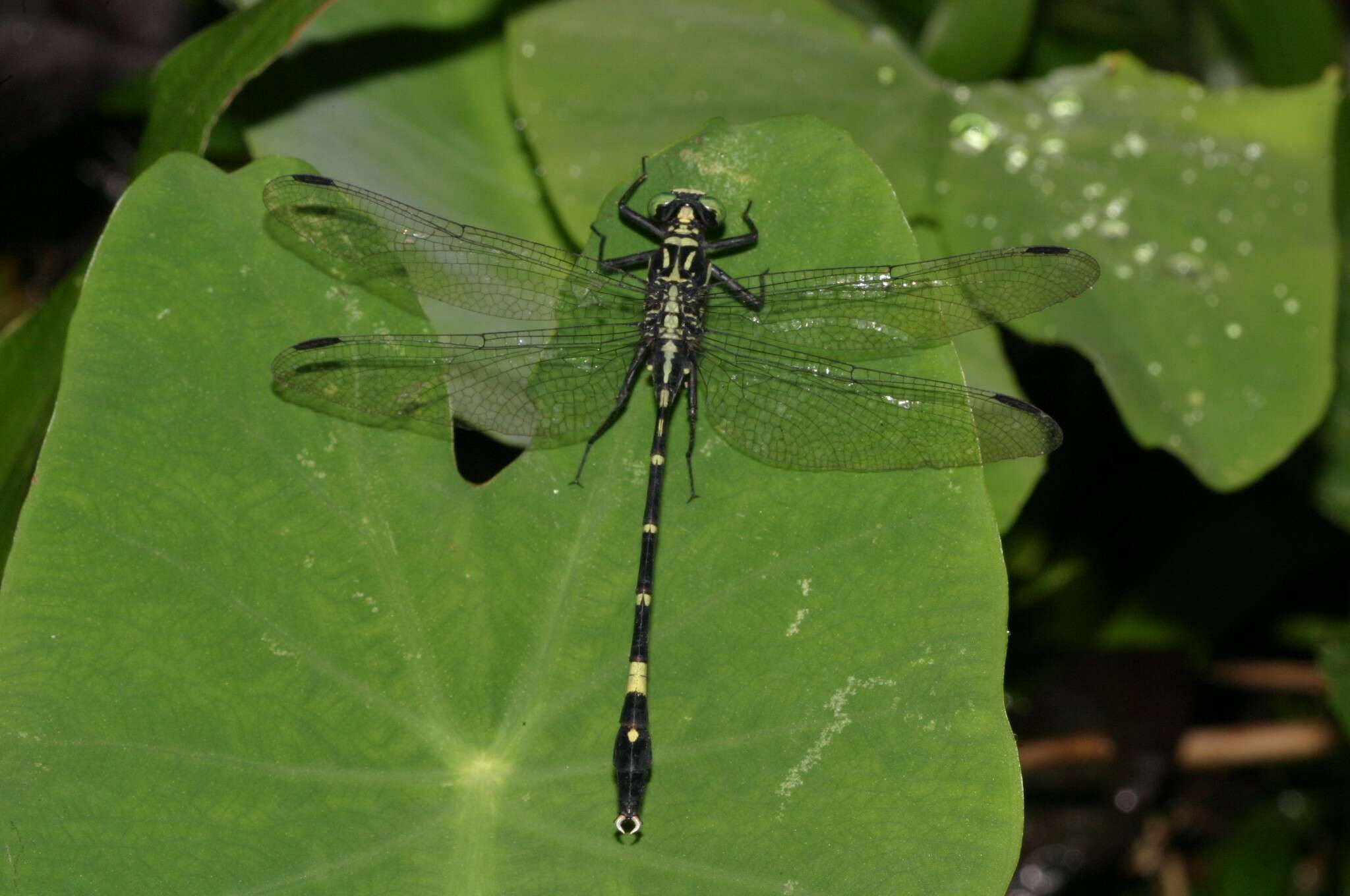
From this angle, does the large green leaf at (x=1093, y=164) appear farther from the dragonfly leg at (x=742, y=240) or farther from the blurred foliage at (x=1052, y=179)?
the dragonfly leg at (x=742, y=240)

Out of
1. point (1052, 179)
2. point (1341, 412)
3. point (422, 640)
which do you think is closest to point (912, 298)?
point (1052, 179)

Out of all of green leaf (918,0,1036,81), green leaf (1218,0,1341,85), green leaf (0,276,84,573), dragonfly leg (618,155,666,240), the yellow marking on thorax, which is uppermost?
green leaf (1218,0,1341,85)

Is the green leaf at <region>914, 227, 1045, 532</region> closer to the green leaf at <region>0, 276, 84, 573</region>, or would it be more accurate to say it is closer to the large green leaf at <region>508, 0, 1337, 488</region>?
the large green leaf at <region>508, 0, 1337, 488</region>

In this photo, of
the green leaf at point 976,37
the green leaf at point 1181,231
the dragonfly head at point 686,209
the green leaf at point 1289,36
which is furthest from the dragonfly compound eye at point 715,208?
the green leaf at point 1289,36

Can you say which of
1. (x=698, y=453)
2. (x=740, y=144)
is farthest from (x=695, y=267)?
(x=698, y=453)

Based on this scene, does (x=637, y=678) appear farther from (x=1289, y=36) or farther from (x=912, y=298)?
(x=1289, y=36)

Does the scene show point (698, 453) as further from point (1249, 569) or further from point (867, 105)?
point (1249, 569)

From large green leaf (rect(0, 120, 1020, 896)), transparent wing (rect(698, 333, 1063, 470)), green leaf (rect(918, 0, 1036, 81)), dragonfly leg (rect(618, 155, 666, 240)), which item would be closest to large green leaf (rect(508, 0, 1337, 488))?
green leaf (rect(918, 0, 1036, 81))
